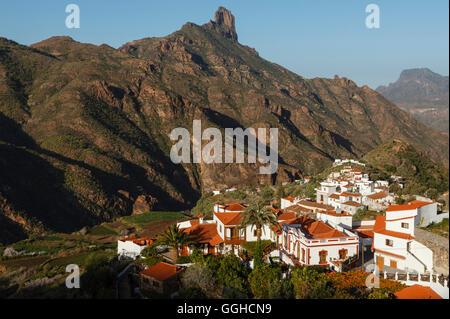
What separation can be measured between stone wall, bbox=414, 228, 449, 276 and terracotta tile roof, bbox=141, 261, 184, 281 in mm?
18742

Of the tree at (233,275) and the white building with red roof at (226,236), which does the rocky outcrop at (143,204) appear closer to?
the white building with red roof at (226,236)

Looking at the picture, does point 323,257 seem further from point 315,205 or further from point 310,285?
point 315,205

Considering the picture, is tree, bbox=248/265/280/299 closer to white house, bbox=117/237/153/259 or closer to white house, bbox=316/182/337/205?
white house, bbox=117/237/153/259

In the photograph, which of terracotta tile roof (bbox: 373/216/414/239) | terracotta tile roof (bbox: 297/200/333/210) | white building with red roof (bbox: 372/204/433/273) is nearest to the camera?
white building with red roof (bbox: 372/204/433/273)

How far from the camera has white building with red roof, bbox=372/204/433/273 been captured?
28.0m

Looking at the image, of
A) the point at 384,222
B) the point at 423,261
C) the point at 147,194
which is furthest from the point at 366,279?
the point at 147,194

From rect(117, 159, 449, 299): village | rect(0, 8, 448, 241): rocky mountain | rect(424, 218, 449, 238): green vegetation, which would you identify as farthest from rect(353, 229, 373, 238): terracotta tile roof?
rect(0, 8, 448, 241): rocky mountain

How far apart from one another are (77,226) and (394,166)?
78.0 meters

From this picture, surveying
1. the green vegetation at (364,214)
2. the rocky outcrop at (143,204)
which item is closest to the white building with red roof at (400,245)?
the green vegetation at (364,214)

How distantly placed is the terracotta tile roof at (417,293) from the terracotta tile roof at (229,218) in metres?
17.1

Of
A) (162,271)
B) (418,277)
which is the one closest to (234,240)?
(162,271)

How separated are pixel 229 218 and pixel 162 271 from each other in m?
11.4

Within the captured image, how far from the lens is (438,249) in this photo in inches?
1058

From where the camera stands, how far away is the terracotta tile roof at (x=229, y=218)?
37588mm
